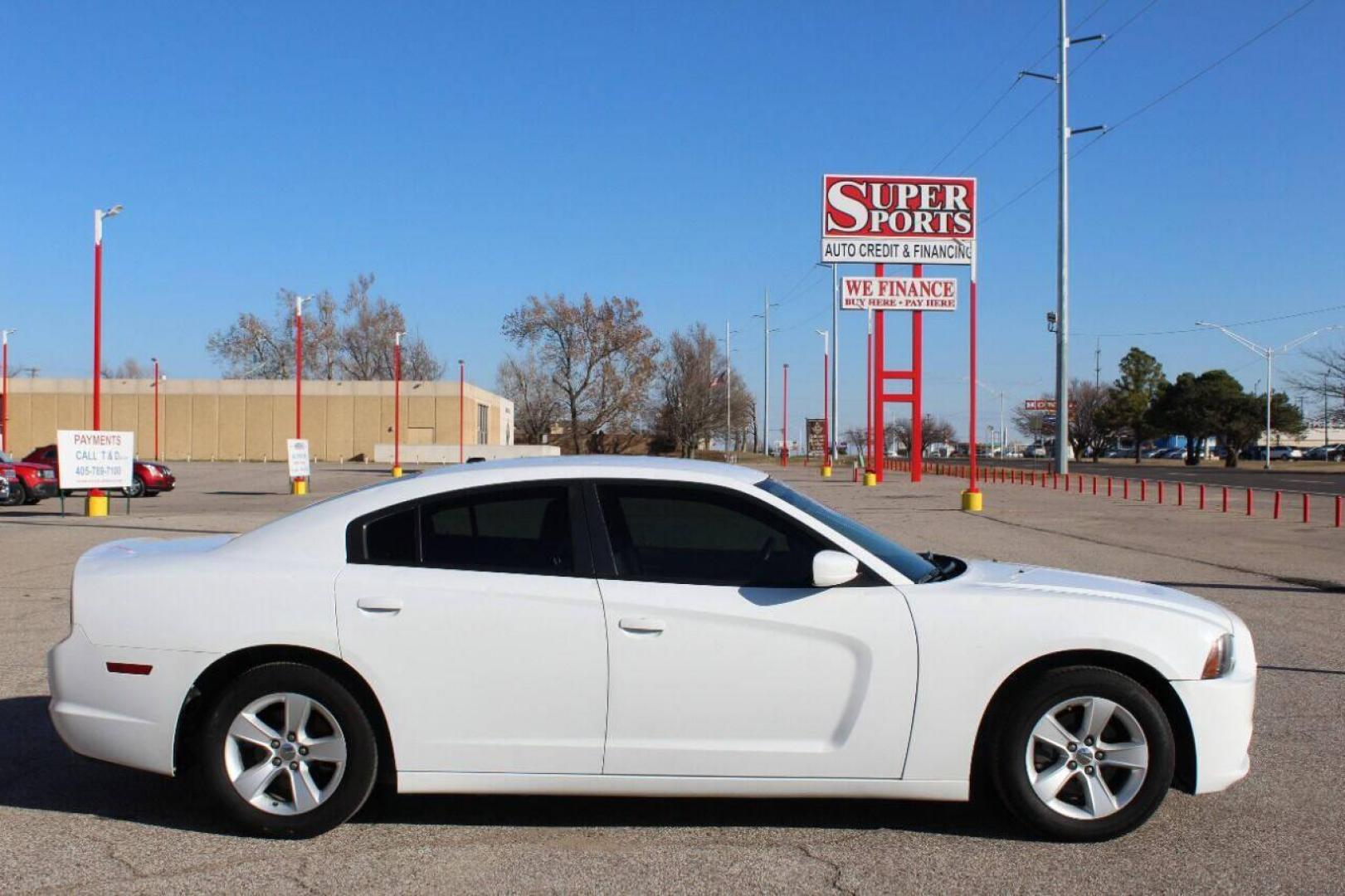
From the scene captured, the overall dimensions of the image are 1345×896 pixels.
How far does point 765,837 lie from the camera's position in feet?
15.9

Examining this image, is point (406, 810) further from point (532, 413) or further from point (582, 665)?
point (532, 413)

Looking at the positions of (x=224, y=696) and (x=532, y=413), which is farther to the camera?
(x=532, y=413)

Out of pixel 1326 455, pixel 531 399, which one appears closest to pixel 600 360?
pixel 531 399

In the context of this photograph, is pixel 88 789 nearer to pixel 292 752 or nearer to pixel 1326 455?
pixel 292 752

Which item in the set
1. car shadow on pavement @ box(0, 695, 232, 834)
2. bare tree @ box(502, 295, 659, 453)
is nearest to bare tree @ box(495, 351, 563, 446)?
bare tree @ box(502, 295, 659, 453)

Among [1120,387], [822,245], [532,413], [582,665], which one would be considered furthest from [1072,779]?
[1120,387]

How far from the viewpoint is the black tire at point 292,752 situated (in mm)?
4703

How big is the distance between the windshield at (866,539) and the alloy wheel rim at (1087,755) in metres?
0.77

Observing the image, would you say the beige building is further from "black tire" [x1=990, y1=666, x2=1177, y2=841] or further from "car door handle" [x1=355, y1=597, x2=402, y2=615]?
"black tire" [x1=990, y1=666, x2=1177, y2=841]

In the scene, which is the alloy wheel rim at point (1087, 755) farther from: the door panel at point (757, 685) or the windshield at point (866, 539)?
the windshield at point (866, 539)

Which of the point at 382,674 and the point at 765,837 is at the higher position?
the point at 382,674

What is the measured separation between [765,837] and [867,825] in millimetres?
464

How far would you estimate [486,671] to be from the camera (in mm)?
4711

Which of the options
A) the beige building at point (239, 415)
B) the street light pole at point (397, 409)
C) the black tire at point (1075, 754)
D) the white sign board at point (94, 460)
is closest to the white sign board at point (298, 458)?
the street light pole at point (397, 409)
